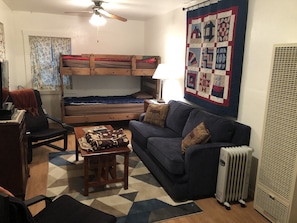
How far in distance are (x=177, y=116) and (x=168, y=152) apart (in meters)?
1.02

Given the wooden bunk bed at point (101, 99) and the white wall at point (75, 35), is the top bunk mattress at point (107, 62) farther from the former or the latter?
the white wall at point (75, 35)

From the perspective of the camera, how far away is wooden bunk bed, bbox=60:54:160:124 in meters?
4.66

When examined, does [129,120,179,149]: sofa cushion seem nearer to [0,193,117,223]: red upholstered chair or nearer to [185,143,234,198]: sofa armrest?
[185,143,234,198]: sofa armrest

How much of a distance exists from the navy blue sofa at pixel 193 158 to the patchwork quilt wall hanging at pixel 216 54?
0.86ft

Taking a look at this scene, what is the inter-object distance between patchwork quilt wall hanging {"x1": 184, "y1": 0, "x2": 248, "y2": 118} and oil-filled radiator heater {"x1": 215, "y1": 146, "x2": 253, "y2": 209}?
1.84 feet

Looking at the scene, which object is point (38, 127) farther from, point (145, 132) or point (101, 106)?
point (145, 132)

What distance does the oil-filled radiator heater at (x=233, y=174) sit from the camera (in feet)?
8.26

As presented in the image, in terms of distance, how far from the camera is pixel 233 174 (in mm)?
2559

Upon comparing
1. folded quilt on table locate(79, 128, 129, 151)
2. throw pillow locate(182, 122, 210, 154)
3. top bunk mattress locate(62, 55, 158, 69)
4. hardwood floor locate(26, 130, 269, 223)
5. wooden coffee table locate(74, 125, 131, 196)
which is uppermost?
top bunk mattress locate(62, 55, 158, 69)

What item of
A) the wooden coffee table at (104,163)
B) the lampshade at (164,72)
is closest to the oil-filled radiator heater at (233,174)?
the wooden coffee table at (104,163)

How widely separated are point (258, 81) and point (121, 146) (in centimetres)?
163

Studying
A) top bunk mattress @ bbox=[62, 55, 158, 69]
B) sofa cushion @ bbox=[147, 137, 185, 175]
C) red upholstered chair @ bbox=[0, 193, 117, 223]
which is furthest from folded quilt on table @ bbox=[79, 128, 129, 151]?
top bunk mattress @ bbox=[62, 55, 158, 69]

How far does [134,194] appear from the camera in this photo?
2.76m

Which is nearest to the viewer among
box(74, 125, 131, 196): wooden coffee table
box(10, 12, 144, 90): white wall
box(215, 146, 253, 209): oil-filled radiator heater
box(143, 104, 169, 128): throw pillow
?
box(215, 146, 253, 209): oil-filled radiator heater
